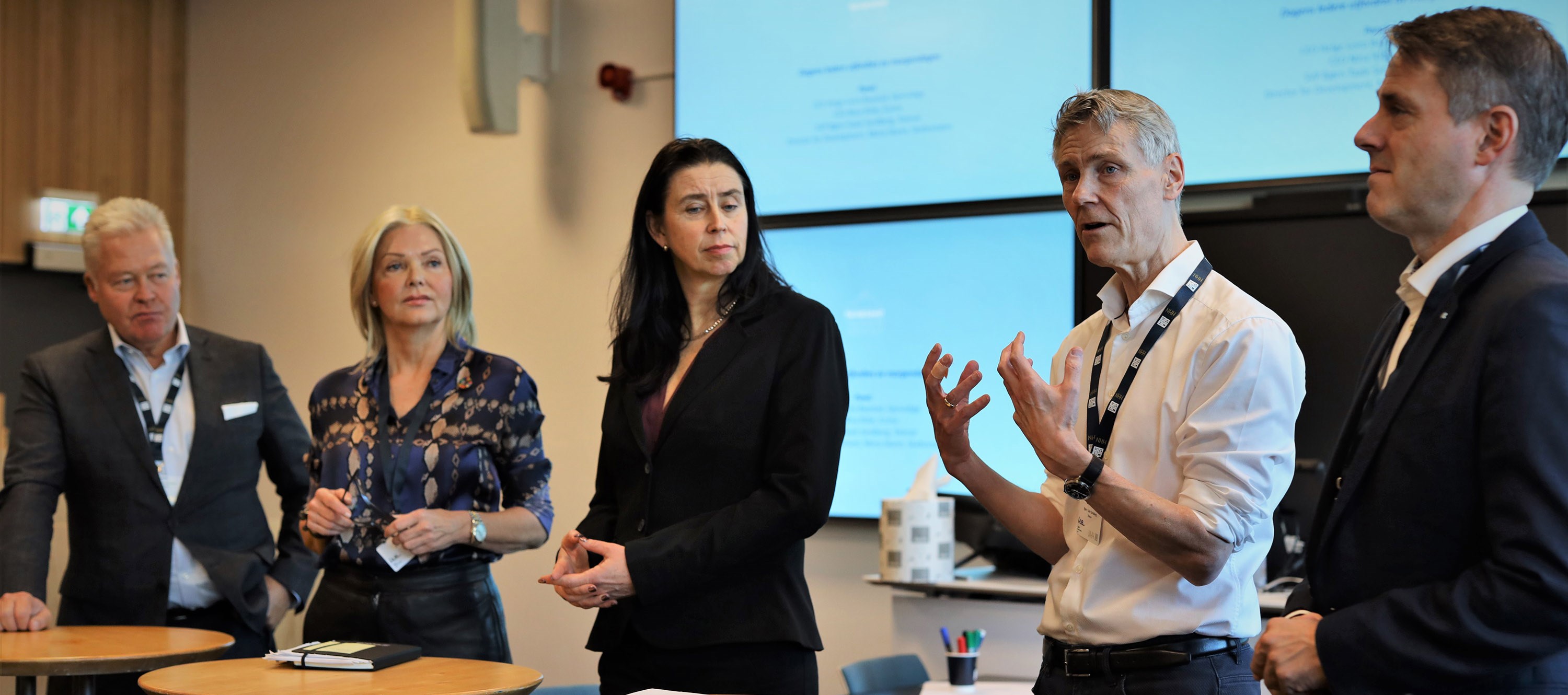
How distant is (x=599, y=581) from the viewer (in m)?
2.06

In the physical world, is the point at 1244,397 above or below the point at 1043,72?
below

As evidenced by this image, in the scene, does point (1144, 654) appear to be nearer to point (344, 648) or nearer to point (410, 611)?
point (344, 648)

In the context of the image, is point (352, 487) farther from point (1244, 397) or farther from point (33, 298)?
point (33, 298)

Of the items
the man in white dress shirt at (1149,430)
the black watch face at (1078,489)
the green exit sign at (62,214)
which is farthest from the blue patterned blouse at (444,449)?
the green exit sign at (62,214)

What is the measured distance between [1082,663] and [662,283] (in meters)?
1.18

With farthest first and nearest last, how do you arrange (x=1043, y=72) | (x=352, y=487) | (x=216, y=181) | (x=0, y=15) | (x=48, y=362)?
1. (x=216, y=181)
2. (x=0, y=15)
3. (x=1043, y=72)
4. (x=48, y=362)
5. (x=352, y=487)

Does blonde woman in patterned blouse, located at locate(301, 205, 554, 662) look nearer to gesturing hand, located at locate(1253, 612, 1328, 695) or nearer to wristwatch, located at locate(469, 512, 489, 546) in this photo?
wristwatch, located at locate(469, 512, 489, 546)

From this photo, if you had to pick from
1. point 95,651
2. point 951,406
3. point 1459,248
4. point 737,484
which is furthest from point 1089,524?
point 95,651

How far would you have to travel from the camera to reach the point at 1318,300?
11.6 ft

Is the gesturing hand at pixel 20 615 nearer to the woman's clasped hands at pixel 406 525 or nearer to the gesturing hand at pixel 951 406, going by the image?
the woman's clasped hands at pixel 406 525

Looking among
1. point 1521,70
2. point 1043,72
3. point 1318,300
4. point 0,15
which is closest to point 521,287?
point 1043,72

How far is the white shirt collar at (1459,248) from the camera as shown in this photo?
4.53 feet

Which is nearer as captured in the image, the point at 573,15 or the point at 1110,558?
the point at 1110,558

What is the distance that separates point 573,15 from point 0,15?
9.21 ft
